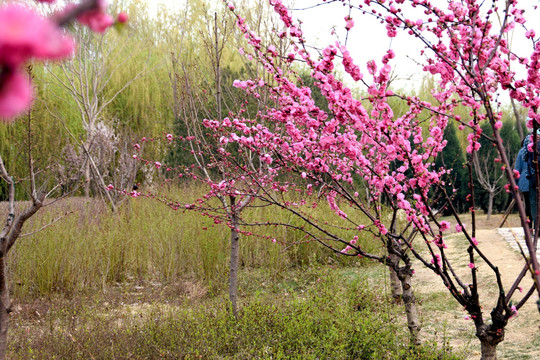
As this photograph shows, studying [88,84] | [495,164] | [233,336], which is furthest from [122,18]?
[495,164]

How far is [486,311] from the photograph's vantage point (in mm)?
4371

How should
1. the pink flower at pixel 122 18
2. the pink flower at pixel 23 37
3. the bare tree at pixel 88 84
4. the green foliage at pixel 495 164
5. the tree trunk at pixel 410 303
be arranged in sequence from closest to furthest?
the pink flower at pixel 23 37 → the pink flower at pixel 122 18 → the tree trunk at pixel 410 303 → the bare tree at pixel 88 84 → the green foliage at pixel 495 164

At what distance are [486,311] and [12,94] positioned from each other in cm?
476

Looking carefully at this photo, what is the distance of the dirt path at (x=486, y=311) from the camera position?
3.54 meters

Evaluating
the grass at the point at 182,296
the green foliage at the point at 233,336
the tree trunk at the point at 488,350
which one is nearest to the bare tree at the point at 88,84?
the grass at the point at 182,296

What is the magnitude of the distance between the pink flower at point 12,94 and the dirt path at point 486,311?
10.7 feet

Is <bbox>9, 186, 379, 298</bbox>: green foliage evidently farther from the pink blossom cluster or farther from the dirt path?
the pink blossom cluster

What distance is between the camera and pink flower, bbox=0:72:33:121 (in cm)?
33

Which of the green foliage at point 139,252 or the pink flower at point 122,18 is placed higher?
the pink flower at point 122,18

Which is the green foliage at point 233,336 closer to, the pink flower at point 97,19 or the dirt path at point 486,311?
the dirt path at point 486,311

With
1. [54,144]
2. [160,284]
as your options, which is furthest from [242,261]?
[54,144]

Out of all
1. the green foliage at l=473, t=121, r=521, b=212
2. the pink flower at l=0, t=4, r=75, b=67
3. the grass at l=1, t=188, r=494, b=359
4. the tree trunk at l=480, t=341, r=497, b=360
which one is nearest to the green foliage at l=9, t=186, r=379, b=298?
the grass at l=1, t=188, r=494, b=359

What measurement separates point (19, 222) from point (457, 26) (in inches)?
96.0

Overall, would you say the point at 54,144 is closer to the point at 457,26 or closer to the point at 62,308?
the point at 62,308
